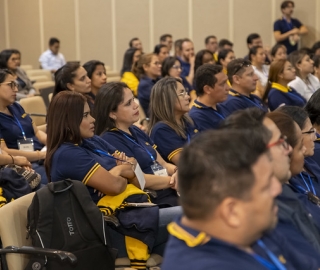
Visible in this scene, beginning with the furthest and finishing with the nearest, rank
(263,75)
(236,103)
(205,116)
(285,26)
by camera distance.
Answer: (285,26) < (263,75) < (236,103) < (205,116)

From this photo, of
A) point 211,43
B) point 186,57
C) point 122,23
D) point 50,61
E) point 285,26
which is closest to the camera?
point 186,57

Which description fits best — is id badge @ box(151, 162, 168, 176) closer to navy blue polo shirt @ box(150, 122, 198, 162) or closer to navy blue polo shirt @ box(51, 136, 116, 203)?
navy blue polo shirt @ box(150, 122, 198, 162)

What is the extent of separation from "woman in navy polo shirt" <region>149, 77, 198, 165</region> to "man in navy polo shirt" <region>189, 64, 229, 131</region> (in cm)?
43

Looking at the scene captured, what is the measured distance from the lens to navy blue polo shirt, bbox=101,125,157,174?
3.47 meters

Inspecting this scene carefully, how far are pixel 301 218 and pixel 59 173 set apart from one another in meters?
1.25

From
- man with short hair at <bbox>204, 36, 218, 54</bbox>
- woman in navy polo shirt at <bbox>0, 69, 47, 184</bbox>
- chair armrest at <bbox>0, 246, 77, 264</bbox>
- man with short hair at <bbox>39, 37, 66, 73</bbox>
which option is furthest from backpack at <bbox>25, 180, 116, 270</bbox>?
man with short hair at <bbox>39, 37, 66, 73</bbox>

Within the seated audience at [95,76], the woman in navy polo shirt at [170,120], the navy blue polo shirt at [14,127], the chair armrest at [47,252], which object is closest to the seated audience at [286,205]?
the chair armrest at [47,252]

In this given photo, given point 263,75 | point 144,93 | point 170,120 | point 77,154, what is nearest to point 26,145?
point 170,120

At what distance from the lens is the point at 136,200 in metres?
3.08

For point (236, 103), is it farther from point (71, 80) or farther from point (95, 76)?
point (71, 80)

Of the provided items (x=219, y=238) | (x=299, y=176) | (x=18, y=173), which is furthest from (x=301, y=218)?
(x=18, y=173)

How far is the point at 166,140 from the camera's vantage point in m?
3.96

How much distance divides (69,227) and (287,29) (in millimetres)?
9011

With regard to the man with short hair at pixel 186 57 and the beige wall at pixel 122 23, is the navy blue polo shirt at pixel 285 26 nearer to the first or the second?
the beige wall at pixel 122 23
